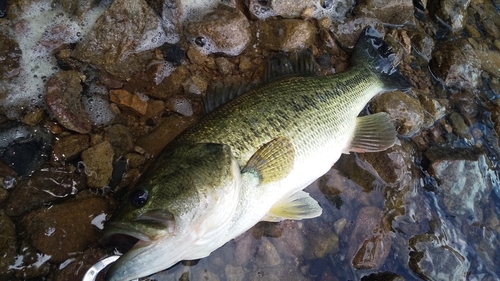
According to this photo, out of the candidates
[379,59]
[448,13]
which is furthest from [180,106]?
[448,13]

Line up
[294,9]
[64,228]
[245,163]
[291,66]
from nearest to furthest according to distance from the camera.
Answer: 1. [245,163]
2. [64,228]
3. [291,66]
4. [294,9]

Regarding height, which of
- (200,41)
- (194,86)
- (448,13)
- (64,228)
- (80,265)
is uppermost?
(200,41)

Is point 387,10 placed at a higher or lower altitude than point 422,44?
higher

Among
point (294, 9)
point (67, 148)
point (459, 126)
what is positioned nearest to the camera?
point (67, 148)

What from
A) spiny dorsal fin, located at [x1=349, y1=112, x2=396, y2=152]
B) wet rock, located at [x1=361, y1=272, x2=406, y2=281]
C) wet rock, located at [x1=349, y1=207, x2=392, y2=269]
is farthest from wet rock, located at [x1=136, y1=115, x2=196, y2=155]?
wet rock, located at [x1=361, y1=272, x2=406, y2=281]

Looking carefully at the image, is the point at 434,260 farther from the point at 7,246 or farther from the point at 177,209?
the point at 7,246

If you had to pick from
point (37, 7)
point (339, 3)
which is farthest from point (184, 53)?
point (339, 3)
